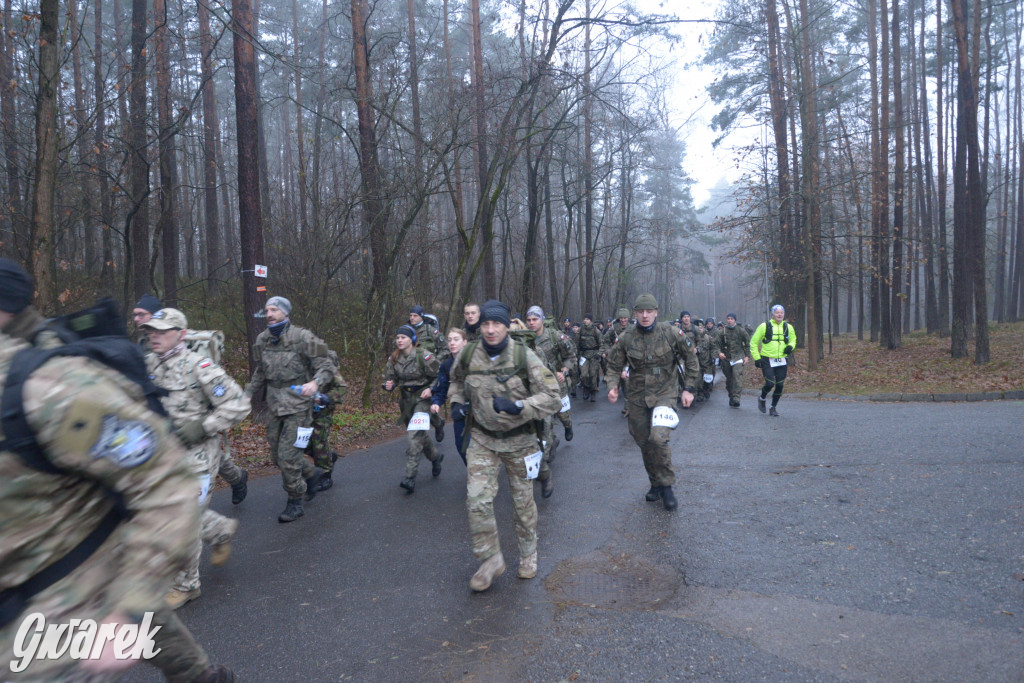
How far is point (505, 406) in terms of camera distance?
4.64m

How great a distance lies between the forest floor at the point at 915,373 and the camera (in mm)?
16031

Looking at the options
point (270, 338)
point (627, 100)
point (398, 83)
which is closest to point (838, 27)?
point (627, 100)

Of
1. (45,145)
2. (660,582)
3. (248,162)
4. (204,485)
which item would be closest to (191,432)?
(204,485)

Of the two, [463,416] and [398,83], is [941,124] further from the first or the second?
[463,416]

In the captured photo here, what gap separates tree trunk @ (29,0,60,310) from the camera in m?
7.58

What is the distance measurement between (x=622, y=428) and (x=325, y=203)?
737cm

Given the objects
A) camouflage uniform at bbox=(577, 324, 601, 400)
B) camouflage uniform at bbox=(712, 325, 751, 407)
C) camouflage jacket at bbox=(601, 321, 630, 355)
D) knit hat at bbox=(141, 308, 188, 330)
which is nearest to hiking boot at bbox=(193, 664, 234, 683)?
knit hat at bbox=(141, 308, 188, 330)

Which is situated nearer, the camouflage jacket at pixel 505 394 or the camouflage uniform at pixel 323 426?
the camouflage jacket at pixel 505 394

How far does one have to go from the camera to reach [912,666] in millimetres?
3473

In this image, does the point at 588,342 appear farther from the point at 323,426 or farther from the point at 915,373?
the point at 323,426

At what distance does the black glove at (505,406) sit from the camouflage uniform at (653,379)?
217cm

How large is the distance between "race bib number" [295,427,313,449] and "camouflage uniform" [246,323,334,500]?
0.10 ft

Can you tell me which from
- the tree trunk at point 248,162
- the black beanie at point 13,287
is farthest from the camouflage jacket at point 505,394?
the tree trunk at point 248,162

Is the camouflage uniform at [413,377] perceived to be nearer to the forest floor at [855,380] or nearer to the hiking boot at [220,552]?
the forest floor at [855,380]
